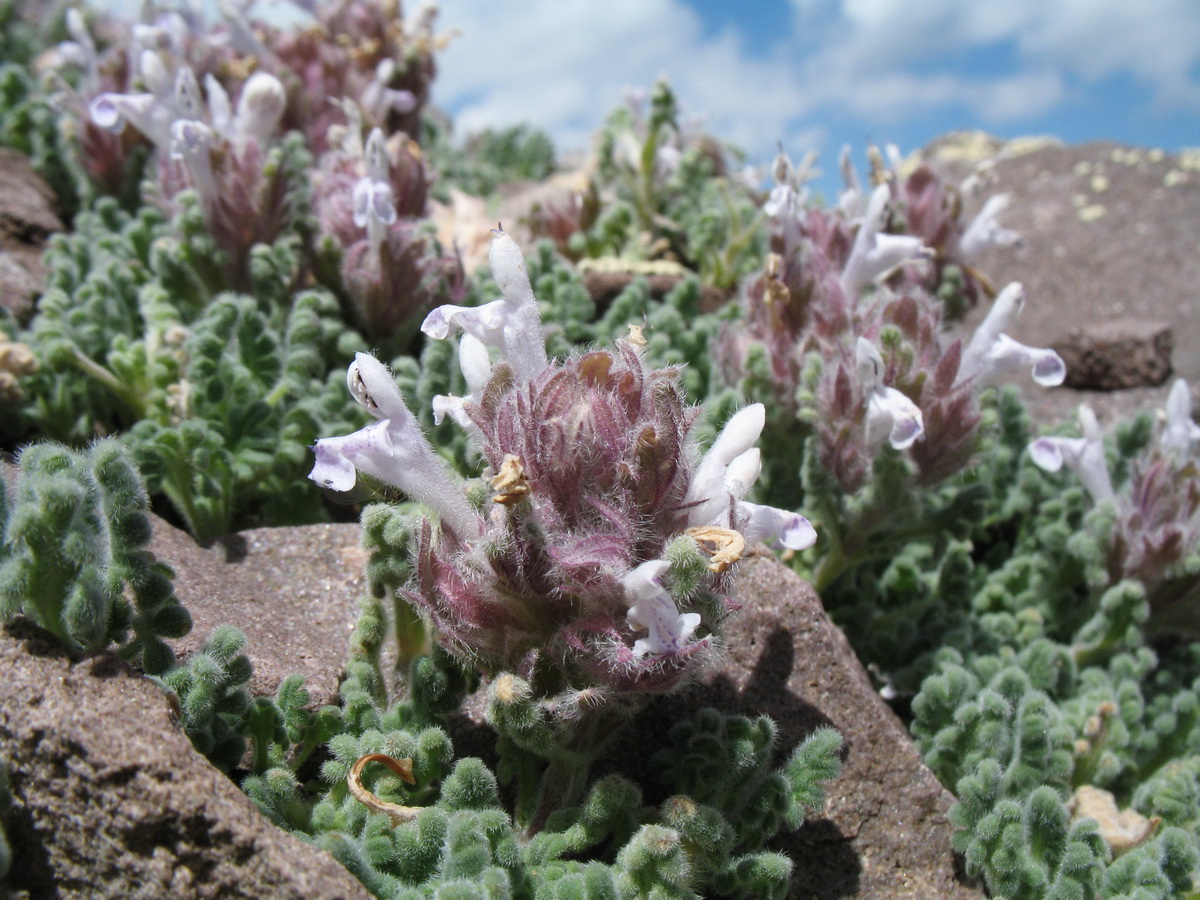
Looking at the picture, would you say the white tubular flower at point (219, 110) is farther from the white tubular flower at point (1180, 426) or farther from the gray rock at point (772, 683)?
the white tubular flower at point (1180, 426)

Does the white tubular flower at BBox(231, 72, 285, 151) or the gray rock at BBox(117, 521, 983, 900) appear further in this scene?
the white tubular flower at BBox(231, 72, 285, 151)

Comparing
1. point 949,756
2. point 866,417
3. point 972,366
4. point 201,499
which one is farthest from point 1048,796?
point 201,499

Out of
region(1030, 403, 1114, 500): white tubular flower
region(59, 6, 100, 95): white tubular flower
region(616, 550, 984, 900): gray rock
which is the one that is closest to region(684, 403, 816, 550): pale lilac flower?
region(616, 550, 984, 900): gray rock

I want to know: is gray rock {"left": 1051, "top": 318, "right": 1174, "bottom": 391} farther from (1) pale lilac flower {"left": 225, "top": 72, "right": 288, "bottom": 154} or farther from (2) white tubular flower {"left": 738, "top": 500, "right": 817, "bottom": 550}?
(1) pale lilac flower {"left": 225, "top": 72, "right": 288, "bottom": 154}

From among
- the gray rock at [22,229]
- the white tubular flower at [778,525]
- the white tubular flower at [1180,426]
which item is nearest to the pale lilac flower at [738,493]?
the white tubular flower at [778,525]

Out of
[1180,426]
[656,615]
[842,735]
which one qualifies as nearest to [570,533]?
[656,615]

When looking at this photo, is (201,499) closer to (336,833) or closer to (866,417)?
(336,833)
